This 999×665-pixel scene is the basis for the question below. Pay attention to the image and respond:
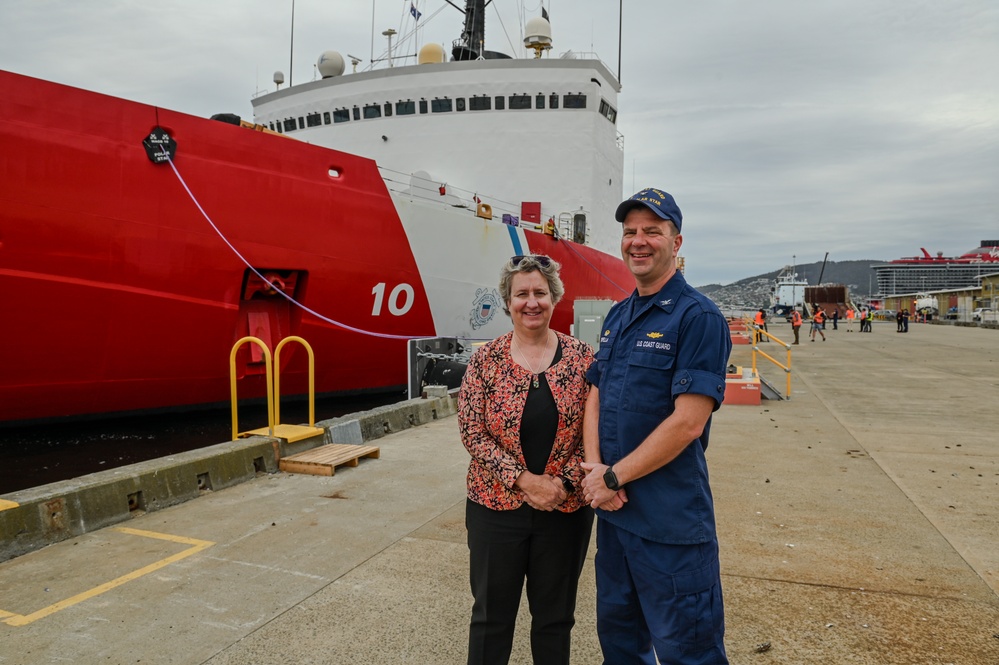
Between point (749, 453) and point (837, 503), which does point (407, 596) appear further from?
point (749, 453)

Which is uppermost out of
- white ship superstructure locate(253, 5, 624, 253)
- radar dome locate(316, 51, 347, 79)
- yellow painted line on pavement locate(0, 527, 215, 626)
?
radar dome locate(316, 51, 347, 79)

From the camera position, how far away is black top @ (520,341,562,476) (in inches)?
79.7

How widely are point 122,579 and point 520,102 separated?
1281 cm

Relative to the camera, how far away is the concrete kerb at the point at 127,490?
341 centimetres

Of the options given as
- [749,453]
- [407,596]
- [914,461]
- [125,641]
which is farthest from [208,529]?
[914,461]

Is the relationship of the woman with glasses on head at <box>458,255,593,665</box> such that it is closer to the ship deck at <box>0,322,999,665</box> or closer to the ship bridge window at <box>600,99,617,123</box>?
the ship deck at <box>0,322,999,665</box>

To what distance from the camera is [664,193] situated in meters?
1.96

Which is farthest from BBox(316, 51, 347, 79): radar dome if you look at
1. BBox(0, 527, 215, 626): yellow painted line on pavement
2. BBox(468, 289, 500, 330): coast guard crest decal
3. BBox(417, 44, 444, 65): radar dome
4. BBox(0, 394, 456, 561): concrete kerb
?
BBox(0, 527, 215, 626): yellow painted line on pavement

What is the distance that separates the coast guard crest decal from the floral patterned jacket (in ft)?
27.5

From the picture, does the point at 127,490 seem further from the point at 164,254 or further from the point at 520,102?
the point at 520,102

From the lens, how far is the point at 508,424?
79.4 inches

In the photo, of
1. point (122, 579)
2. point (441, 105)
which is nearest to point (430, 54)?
point (441, 105)

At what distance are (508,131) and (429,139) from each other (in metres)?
1.74

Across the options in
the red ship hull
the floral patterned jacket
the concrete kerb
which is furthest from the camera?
the red ship hull
